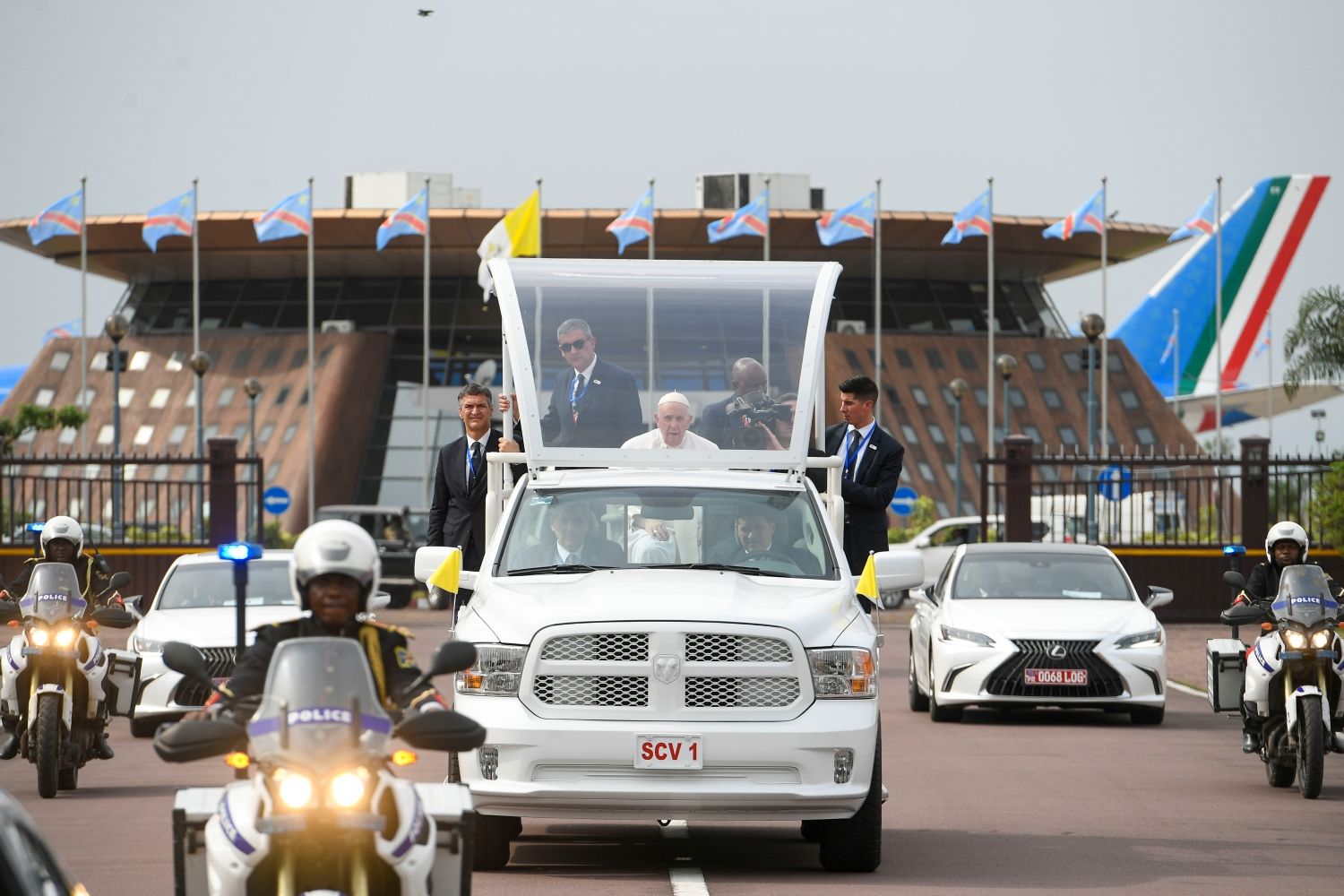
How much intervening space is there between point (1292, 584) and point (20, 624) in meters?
7.33

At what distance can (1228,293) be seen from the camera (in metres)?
92.4

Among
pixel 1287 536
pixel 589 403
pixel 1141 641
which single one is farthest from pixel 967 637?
pixel 589 403

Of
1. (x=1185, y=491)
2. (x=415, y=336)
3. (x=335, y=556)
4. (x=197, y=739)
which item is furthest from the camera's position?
(x=415, y=336)

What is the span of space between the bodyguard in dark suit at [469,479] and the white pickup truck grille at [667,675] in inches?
115

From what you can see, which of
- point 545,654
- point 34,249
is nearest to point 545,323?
point 545,654

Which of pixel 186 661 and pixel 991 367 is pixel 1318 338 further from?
pixel 186 661

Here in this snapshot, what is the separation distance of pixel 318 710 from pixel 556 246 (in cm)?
7138

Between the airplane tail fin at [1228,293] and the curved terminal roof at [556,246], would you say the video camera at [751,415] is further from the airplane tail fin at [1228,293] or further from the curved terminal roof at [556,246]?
the airplane tail fin at [1228,293]

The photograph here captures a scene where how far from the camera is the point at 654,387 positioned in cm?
1218

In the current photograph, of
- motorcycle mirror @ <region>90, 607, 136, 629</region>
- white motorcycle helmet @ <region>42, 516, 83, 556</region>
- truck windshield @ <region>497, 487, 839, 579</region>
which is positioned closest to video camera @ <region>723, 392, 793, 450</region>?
truck windshield @ <region>497, 487, 839, 579</region>

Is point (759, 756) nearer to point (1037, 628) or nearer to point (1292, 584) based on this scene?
point (1292, 584)

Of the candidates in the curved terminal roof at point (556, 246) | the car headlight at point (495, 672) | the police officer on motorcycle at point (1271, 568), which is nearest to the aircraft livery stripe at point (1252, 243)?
the curved terminal roof at point (556, 246)

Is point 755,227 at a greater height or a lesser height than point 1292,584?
greater

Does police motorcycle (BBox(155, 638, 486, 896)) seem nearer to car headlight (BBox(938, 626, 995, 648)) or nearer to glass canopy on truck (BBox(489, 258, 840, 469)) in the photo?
glass canopy on truck (BBox(489, 258, 840, 469))
